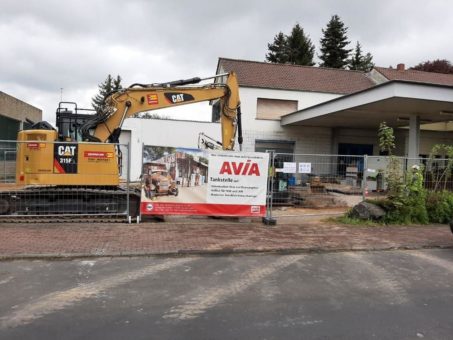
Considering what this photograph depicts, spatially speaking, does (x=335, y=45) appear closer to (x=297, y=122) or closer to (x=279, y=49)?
(x=279, y=49)

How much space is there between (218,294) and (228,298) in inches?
8.0

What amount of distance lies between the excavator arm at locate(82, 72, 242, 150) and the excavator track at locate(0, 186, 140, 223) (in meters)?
1.55

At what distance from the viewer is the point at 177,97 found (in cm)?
1314

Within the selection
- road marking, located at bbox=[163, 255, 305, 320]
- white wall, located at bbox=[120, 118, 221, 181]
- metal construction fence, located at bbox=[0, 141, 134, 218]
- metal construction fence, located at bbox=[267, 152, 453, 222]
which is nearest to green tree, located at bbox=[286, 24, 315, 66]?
white wall, located at bbox=[120, 118, 221, 181]

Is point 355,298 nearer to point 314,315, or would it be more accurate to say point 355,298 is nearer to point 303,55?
point 314,315

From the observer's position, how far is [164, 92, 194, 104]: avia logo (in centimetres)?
1305

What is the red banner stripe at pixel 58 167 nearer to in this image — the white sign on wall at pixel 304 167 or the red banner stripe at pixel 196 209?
the red banner stripe at pixel 196 209

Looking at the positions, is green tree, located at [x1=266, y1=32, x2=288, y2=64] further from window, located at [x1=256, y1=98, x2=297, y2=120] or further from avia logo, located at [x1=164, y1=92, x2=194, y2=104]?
avia logo, located at [x1=164, y1=92, x2=194, y2=104]

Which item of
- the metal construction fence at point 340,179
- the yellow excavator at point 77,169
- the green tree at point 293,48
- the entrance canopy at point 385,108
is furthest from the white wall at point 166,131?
the green tree at point 293,48

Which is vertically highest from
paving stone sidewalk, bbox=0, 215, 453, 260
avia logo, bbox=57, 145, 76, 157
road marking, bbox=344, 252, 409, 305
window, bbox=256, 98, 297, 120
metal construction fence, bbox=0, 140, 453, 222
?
window, bbox=256, 98, 297, 120

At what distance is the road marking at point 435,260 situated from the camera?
7982 millimetres

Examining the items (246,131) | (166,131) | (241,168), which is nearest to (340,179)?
(241,168)

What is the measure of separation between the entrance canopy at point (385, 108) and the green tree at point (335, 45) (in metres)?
34.4

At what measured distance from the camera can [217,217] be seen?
40.5 ft
